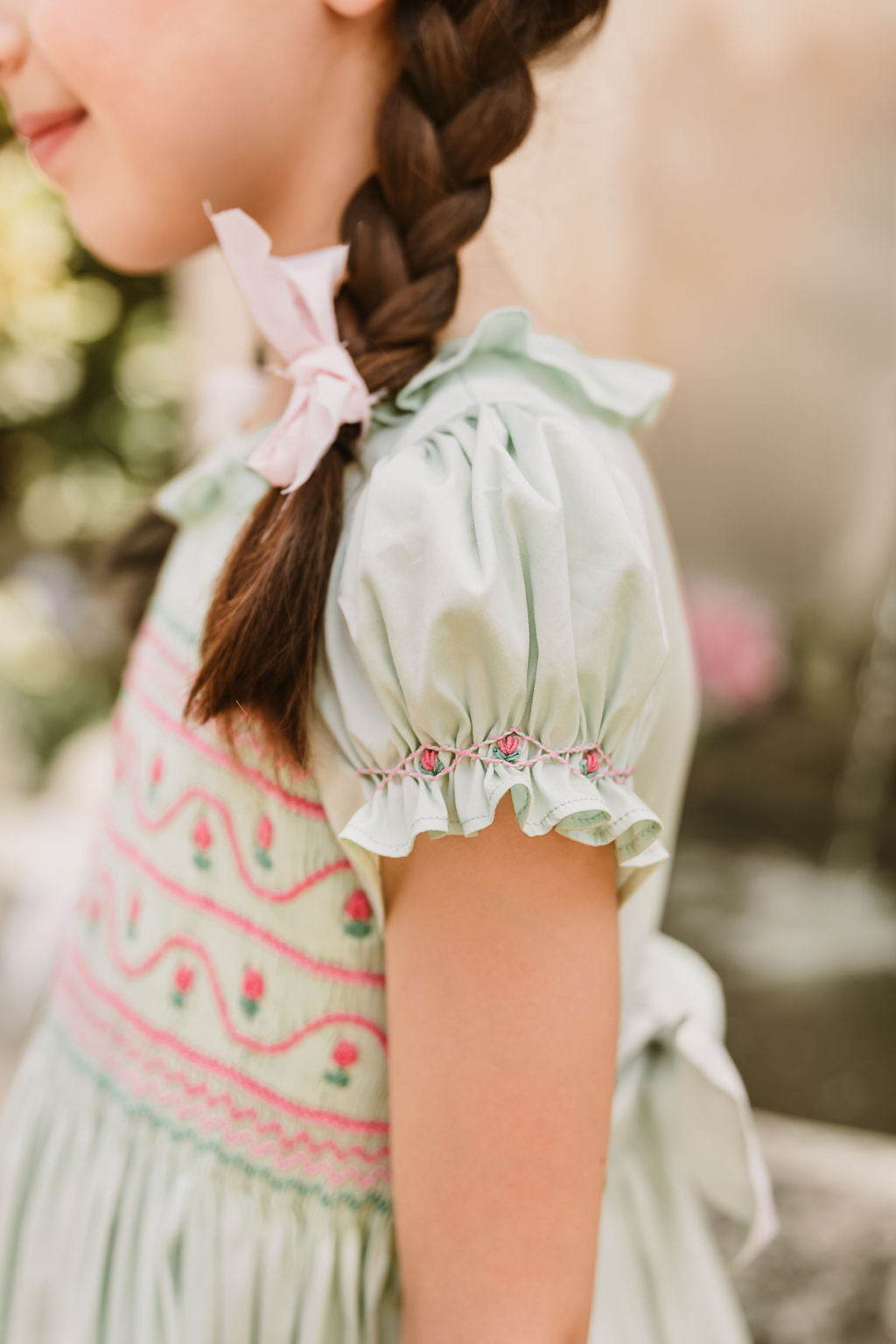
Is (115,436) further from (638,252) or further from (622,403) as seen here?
(622,403)

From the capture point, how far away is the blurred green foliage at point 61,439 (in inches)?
107

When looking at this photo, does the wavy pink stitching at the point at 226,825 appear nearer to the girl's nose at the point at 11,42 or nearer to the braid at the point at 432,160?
the braid at the point at 432,160

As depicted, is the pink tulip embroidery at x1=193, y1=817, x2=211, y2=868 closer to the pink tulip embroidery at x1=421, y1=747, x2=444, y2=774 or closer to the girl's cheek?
the pink tulip embroidery at x1=421, y1=747, x2=444, y2=774

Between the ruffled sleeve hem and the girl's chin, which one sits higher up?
the girl's chin

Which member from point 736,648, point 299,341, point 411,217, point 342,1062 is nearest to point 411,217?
point 411,217

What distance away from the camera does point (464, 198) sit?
25.0 inches

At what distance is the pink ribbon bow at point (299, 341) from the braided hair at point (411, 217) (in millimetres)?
17

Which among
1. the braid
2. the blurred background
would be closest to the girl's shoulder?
the braid

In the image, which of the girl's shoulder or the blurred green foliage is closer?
the girl's shoulder

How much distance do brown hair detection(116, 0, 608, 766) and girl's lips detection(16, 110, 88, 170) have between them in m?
0.19

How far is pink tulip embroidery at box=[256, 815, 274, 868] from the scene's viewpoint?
25.4 inches

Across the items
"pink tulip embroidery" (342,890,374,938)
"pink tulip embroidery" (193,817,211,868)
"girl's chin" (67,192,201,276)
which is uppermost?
"girl's chin" (67,192,201,276)

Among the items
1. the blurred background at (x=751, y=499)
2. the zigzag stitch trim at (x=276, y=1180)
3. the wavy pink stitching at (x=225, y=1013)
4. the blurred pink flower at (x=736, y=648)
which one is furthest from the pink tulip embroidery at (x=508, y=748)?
the blurred pink flower at (x=736, y=648)

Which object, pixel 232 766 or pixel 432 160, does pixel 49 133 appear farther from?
pixel 232 766
